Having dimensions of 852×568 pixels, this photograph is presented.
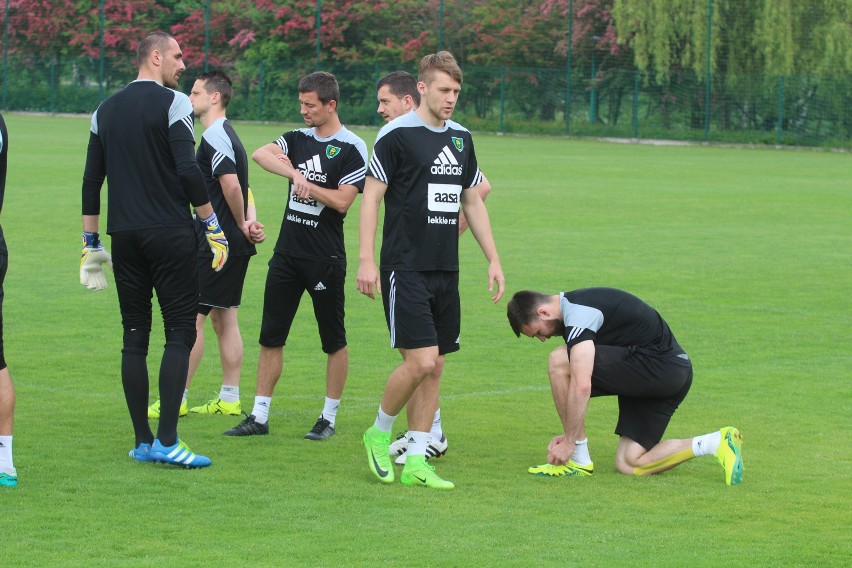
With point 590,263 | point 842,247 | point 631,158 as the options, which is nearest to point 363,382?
point 590,263

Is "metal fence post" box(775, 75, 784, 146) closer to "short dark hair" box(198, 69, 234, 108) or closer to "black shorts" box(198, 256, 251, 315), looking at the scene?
"short dark hair" box(198, 69, 234, 108)

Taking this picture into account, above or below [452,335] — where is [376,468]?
below

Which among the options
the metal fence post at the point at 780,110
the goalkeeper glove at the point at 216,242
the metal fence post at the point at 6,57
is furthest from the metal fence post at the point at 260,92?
the goalkeeper glove at the point at 216,242

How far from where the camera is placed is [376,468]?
22.2 feet

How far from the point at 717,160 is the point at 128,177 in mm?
30457

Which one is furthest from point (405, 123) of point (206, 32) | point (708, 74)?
point (206, 32)

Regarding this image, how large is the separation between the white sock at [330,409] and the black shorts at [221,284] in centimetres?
93

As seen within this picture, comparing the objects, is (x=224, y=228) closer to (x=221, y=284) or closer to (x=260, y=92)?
(x=221, y=284)

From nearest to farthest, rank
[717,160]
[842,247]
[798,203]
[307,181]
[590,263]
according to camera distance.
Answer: [307,181] < [590,263] < [842,247] < [798,203] < [717,160]

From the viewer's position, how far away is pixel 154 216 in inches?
270

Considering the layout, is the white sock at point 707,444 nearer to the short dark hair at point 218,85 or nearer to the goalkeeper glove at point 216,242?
the goalkeeper glove at point 216,242

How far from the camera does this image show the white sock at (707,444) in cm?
684

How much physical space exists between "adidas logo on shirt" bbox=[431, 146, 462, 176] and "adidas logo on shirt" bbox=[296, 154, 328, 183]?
1.11m

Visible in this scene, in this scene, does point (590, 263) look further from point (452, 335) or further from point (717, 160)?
point (717, 160)
